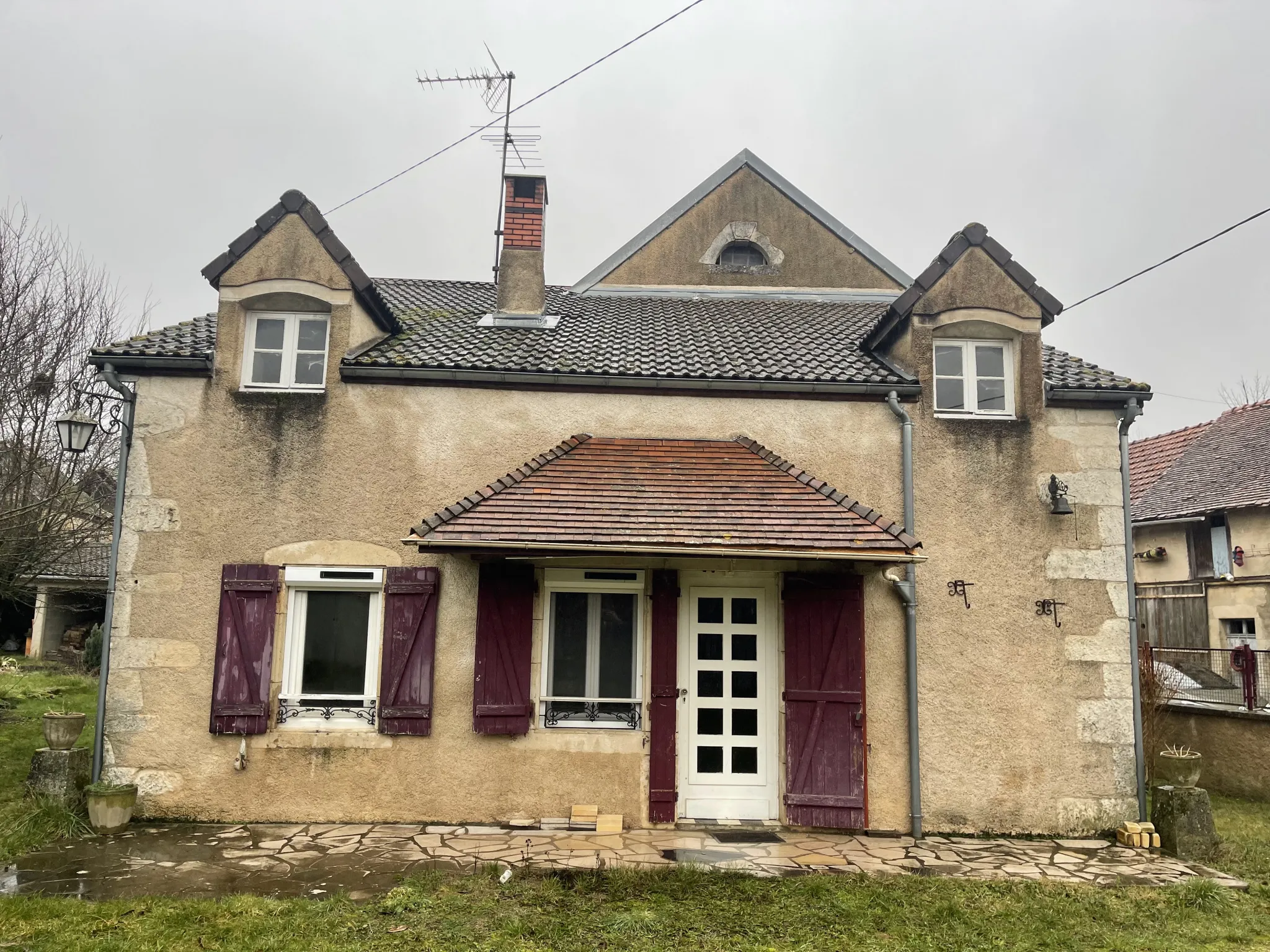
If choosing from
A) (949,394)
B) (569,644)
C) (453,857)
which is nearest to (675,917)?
(453,857)

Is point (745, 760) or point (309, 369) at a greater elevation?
point (309, 369)

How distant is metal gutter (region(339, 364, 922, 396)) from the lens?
891 centimetres

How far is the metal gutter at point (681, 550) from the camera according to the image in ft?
24.6

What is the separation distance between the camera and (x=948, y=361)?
938 cm

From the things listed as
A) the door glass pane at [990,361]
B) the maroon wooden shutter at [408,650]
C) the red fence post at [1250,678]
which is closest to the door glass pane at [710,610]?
the maroon wooden shutter at [408,650]

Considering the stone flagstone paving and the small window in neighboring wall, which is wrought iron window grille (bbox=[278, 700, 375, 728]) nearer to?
the stone flagstone paving

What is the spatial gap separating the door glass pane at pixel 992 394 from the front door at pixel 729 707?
325cm

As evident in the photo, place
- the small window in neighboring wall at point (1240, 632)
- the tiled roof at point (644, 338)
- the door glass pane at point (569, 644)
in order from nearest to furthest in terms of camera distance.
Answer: the door glass pane at point (569, 644), the tiled roof at point (644, 338), the small window in neighboring wall at point (1240, 632)

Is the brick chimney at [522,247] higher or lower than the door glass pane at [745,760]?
higher

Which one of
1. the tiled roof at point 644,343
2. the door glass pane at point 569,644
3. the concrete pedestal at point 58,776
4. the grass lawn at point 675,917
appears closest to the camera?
the grass lawn at point 675,917

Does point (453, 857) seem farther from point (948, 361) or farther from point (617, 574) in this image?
point (948, 361)

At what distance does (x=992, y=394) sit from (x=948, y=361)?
23.2 inches

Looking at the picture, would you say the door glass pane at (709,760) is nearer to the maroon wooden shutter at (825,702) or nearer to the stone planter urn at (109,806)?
the maroon wooden shutter at (825,702)

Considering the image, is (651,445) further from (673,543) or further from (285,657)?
(285,657)
